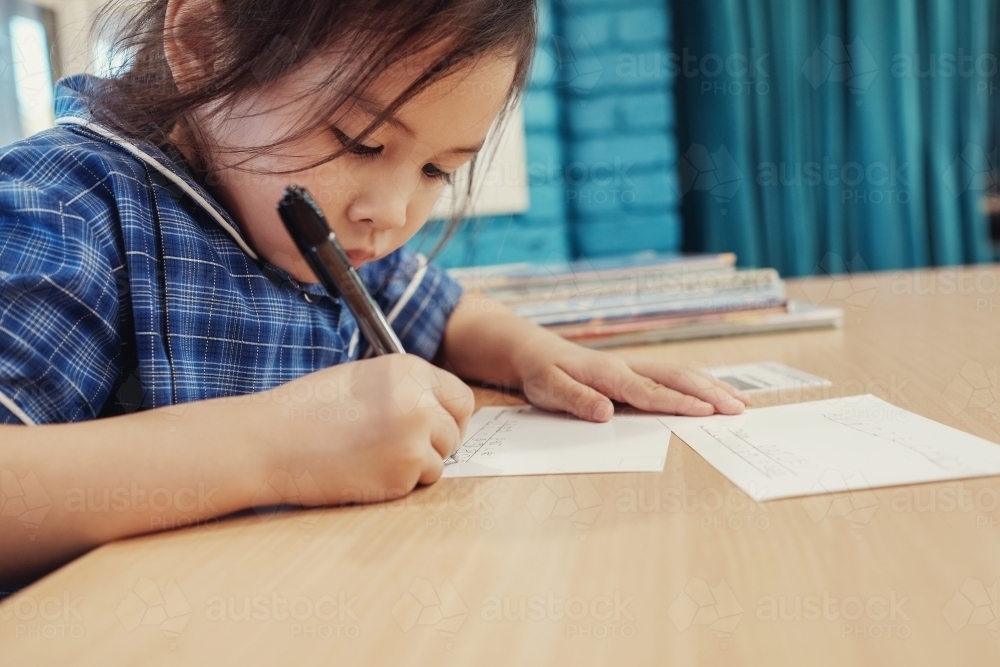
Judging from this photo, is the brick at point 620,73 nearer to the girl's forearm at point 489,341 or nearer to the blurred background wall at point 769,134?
the blurred background wall at point 769,134

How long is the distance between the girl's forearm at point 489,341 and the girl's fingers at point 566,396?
47mm

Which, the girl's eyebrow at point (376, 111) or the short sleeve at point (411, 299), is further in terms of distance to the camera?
the short sleeve at point (411, 299)

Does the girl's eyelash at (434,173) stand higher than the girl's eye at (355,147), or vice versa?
the girl's eye at (355,147)

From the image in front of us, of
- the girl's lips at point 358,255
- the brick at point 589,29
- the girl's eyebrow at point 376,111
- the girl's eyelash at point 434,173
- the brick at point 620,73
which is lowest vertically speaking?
the girl's lips at point 358,255

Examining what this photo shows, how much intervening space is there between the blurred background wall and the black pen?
4.46ft

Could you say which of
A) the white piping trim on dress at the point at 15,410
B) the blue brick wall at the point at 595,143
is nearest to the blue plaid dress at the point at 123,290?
the white piping trim on dress at the point at 15,410

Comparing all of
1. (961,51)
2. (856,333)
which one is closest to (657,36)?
(961,51)

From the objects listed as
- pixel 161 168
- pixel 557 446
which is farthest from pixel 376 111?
pixel 557 446

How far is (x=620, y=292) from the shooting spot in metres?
1.05

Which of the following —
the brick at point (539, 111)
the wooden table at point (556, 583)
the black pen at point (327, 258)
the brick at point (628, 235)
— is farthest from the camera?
the brick at point (628, 235)

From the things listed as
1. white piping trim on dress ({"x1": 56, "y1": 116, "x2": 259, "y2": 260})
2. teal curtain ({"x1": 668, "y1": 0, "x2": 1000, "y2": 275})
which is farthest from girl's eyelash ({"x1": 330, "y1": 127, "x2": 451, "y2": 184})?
teal curtain ({"x1": 668, "y1": 0, "x2": 1000, "y2": 275})

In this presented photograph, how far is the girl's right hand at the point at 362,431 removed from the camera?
0.43 metres

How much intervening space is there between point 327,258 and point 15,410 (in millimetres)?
194

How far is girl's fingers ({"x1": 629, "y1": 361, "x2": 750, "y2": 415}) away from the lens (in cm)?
59
